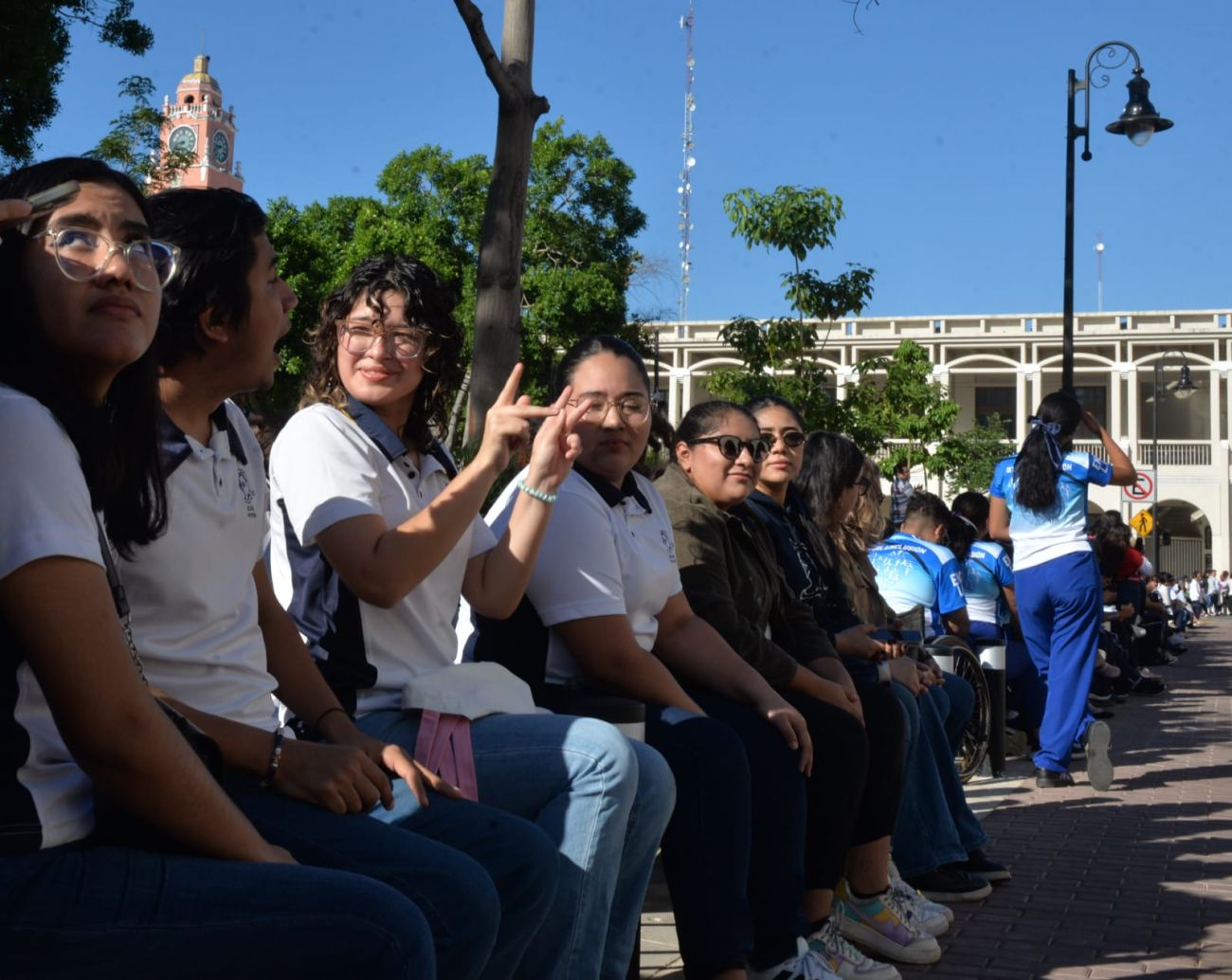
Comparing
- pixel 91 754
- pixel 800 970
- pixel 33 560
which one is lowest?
pixel 800 970

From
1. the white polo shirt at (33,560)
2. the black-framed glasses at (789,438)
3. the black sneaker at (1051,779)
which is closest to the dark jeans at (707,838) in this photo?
the white polo shirt at (33,560)

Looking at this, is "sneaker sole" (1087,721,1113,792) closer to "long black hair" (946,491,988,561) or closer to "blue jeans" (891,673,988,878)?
"long black hair" (946,491,988,561)

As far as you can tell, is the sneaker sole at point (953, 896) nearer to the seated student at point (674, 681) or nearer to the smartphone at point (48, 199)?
the seated student at point (674, 681)

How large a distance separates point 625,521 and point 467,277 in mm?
30230

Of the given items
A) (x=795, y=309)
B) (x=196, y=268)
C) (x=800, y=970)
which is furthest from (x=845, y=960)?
(x=795, y=309)

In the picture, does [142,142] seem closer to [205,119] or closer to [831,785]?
[831,785]

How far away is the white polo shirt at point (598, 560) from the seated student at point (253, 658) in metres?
0.84

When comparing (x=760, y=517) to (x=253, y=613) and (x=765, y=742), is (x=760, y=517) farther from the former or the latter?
(x=253, y=613)

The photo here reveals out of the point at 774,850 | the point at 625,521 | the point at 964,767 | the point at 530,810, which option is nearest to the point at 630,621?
the point at 625,521

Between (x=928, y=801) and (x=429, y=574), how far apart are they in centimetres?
308

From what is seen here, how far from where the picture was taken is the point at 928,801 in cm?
569

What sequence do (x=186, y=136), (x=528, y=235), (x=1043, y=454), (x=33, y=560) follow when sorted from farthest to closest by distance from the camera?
(x=186, y=136), (x=528, y=235), (x=1043, y=454), (x=33, y=560)

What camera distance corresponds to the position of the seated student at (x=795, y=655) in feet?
14.6

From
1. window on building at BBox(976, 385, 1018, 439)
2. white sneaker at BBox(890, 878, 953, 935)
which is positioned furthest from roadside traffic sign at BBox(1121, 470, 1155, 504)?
window on building at BBox(976, 385, 1018, 439)
